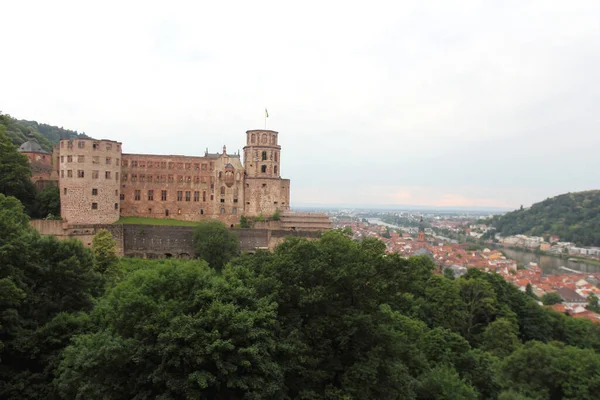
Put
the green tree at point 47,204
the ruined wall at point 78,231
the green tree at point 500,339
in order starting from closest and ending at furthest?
the green tree at point 500,339
the ruined wall at point 78,231
the green tree at point 47,204

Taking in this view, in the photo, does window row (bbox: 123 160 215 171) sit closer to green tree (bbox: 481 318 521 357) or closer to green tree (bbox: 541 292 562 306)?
green tree (bbox: 481 318 521 357)

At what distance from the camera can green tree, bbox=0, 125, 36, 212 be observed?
4459cm

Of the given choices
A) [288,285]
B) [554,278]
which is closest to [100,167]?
[288,285]

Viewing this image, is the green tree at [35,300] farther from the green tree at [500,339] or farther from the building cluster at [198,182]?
the green tree at [500,339]

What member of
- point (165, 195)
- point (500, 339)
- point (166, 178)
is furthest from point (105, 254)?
point (500, 339)

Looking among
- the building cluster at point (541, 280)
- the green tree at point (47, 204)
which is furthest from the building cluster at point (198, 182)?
the building cluster at point (541, 280)

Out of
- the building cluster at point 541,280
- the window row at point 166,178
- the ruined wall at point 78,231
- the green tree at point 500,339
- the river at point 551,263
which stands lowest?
the river at point 551,263

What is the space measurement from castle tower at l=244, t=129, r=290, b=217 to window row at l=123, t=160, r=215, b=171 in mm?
5192

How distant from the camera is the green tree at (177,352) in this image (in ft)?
53.6

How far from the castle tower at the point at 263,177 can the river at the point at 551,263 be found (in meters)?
93.6

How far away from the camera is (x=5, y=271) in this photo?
1994cm

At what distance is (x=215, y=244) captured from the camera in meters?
46.9

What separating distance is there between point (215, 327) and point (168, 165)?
43.5 meters

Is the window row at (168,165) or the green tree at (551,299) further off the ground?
the window row at (168,165)
